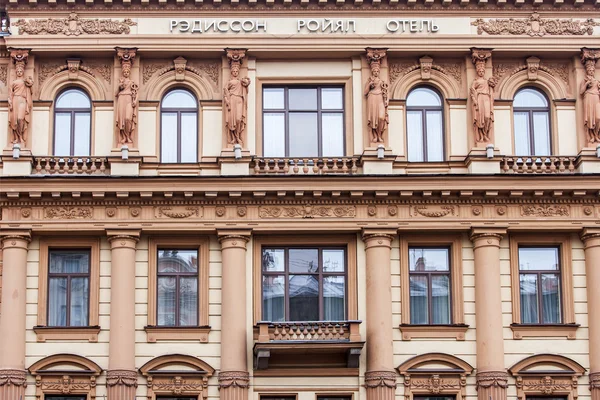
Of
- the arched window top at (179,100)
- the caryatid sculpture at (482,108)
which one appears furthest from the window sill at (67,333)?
the caryatid sculpture at (482,108)

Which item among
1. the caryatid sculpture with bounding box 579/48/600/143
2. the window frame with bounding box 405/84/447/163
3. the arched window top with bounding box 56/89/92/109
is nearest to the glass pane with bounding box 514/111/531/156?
the caryatid sculpture with bounding box 579/48/600/143

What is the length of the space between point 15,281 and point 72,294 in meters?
1.95

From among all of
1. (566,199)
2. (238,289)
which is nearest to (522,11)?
(566,199)

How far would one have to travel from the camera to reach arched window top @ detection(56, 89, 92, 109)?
42250mm

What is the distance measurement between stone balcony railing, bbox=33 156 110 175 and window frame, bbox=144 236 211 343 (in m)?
2.92

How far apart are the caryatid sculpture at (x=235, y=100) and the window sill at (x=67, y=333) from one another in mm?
7719

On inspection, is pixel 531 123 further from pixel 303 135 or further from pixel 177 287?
pixel 177 287

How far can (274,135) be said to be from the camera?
42.2 m

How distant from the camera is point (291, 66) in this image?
139ft

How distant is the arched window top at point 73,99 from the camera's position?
42.2 metres

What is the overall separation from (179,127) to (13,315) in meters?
8.39

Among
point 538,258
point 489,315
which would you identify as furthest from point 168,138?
point 538,258

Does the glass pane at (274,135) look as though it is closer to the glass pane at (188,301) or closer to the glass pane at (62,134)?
the glass pane at (188,301)

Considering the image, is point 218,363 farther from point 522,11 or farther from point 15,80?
point 522,11
